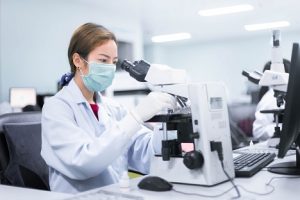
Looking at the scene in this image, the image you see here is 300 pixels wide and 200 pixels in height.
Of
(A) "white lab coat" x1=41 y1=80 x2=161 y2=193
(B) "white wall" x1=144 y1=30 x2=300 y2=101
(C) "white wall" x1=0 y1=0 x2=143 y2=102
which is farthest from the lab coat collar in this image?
(B) "white wall" x1=144 y1=30 x2=300 y2=101

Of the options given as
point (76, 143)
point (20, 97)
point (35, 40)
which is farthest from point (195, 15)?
point (76, 143)

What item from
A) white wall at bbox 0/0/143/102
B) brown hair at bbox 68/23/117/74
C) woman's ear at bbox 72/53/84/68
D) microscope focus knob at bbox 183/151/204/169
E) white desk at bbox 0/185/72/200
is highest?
white wall at bbox 0/0/143/102

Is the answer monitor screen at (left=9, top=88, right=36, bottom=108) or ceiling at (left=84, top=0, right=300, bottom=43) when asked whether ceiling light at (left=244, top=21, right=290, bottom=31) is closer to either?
ceiling at (left=84, top=0, right=300, bottom=43)

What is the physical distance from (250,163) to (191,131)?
32cm

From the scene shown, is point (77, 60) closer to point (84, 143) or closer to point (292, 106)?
point (84, 143)

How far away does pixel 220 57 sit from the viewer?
35.2ft

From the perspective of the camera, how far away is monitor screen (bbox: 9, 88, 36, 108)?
484cm

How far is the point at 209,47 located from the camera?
10.9 meters

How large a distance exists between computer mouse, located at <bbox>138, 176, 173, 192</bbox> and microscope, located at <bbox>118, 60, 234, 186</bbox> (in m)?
0.08

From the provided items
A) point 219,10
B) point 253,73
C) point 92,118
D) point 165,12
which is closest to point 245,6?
point 219,10

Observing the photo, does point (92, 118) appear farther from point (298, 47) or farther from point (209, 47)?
point (209, 47)

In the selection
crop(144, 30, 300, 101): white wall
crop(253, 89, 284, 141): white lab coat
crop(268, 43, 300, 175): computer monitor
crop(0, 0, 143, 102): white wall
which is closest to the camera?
crop(268, 43, 300, 175): computer monitor

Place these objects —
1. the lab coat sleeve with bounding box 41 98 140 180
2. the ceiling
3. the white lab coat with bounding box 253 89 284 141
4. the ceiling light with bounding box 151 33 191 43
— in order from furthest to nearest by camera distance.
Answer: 1. the ceiling light with bounding box 151 33 191 43
2. the ceiling
3. the white lab coat with bounding box 253 89 284 141
4. the lab coat sleeve with bounding box 41 98 140 180

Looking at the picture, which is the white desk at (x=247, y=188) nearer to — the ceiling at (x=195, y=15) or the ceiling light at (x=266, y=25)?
the ceiling at (x=195, y=15)
